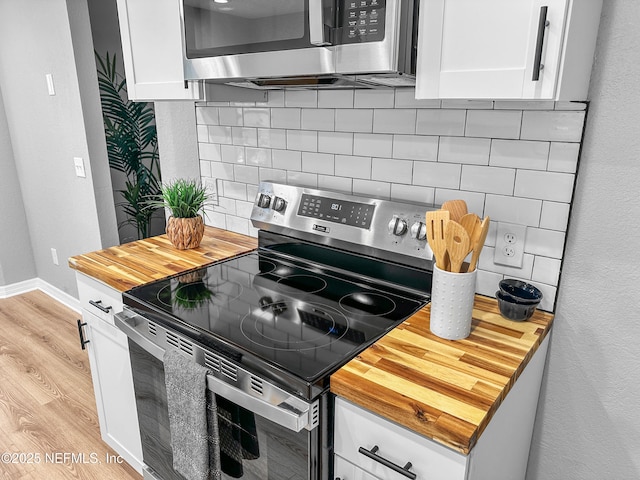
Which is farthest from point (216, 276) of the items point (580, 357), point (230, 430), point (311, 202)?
point (580, 357)

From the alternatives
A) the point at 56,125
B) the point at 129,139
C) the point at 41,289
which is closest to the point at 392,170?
the point at 56,125

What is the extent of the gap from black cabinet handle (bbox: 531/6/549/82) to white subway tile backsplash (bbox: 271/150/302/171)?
0.95 meters

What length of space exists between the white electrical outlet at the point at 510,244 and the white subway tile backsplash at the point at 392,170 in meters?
0.32

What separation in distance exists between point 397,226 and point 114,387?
120cm

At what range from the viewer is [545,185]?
3.91 feet

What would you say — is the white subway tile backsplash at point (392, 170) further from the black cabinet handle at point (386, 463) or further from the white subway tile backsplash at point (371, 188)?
the black cabinet handle at point (386, 463)

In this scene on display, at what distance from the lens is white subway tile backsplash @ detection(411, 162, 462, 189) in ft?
4.40

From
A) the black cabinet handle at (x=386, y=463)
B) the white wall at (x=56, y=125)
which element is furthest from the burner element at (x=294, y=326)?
the white wall at (x=56, y=125)

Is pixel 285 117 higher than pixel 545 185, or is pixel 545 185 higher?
pixel 285 117

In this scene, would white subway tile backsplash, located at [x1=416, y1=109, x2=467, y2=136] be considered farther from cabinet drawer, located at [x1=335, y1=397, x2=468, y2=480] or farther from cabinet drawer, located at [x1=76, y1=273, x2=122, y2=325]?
cabinet drawer, located at [x1=76, y1=273, x2=122, y2=325]

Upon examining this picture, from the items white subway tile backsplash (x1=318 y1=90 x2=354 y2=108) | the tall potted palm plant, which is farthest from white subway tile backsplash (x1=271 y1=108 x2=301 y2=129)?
the tall potted palm plant

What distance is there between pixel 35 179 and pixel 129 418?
7.66ft

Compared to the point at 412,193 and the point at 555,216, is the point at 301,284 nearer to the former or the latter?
the point at 412,193

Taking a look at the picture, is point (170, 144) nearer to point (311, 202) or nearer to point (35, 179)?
point (311, 202)
